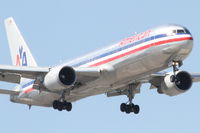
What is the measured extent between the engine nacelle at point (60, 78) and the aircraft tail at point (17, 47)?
34.3 ft

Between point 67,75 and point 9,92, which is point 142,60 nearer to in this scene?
point 67,75

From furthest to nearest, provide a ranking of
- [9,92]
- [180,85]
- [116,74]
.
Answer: [9,92] → [180,85] → [116,74]

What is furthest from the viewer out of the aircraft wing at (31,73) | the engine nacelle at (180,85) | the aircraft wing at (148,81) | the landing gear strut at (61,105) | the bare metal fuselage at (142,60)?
the aircraft wing at (148,81)

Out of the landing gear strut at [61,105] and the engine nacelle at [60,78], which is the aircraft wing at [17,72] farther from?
the landing gear strut at [61,105]

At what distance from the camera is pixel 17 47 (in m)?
62.0

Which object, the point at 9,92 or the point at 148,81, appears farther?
the point at 9,92

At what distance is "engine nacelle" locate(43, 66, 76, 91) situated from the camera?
47562 millimetres

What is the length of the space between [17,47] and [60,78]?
49.7ft

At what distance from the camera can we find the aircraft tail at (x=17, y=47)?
59.5m

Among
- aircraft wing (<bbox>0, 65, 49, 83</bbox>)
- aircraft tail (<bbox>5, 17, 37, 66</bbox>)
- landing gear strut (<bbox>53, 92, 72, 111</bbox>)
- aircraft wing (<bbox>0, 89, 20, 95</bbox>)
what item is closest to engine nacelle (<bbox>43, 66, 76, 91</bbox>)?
aircraft wing (<bbox>0, 65, 49, 83</bbox>)

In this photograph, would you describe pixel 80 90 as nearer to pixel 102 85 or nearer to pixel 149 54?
pixel 102 85

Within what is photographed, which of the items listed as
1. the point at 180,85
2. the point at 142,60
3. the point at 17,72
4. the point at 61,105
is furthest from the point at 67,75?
the point at 180,85

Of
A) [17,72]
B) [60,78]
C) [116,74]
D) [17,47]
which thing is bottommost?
[60,78]

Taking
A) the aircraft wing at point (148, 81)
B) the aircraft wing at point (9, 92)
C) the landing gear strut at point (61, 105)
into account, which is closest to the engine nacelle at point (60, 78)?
the landing gear strut at point (61, 105)
